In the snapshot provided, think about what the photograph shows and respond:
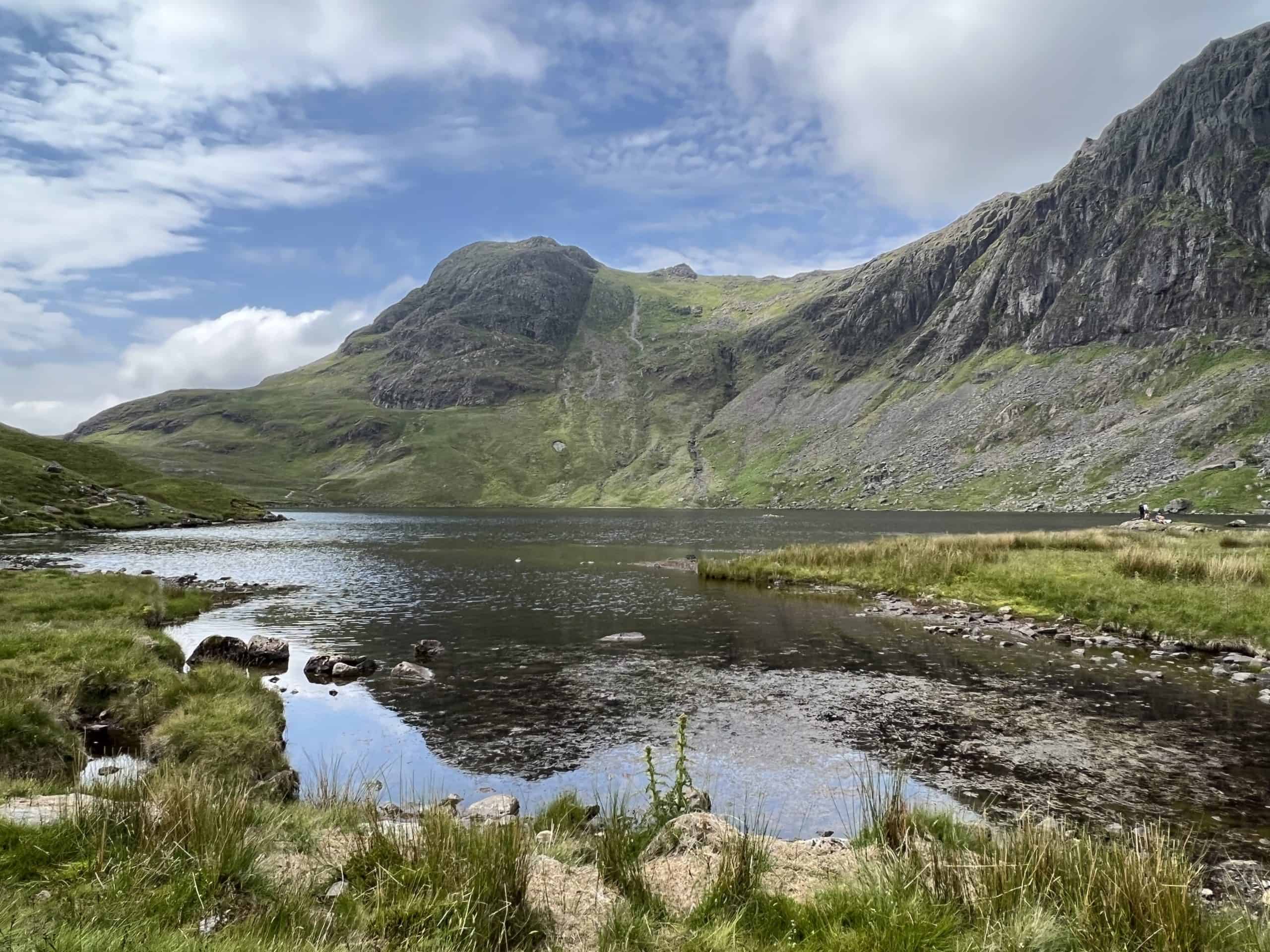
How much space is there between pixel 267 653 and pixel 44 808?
1951cm

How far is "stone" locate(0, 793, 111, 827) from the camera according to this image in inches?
306

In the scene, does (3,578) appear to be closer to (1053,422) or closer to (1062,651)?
(1062,651)

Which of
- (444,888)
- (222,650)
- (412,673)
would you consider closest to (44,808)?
(444,888)

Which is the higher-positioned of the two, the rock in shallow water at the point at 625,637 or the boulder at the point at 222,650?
the boulder at the point at 222,650

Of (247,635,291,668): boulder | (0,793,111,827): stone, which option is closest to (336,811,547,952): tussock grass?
(0,793,111,827): stone

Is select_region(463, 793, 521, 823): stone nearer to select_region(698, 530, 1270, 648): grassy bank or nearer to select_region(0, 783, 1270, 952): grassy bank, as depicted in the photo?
select_region(0, 783, 1270, 952): grassy bank

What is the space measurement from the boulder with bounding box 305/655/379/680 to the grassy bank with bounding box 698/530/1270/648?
27.7m

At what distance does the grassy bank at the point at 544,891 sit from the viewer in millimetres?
6066

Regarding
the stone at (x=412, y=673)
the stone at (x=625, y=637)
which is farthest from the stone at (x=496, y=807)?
the stone at (x=625, y=637)

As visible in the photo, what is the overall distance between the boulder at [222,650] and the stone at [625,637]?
14.5m

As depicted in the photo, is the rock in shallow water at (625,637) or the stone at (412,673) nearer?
the stone at (412,673)

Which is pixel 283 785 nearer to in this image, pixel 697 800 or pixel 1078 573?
pixel 697 800

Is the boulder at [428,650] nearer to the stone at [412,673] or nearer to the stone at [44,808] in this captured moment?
the stone at [412,673]

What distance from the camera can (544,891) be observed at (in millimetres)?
7434
